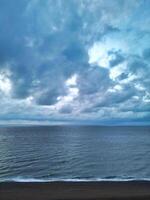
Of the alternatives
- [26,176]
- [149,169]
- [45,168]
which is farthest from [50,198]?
[149,169]

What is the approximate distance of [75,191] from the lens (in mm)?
30031

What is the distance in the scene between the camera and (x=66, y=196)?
2716 centimetres

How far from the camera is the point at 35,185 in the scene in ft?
110

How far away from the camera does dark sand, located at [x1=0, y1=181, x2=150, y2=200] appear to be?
2655cm

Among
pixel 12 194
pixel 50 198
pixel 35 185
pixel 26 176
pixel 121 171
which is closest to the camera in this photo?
pixel 50 198

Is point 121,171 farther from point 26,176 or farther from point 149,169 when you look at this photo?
point 26,176

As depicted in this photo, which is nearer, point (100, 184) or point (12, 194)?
point (12, 194)

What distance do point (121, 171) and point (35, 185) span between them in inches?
873

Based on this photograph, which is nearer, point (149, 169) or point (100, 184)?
point (100, 184)

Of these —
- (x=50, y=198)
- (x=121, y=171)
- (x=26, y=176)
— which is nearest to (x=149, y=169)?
(x=121, y=171)

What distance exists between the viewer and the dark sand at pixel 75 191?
2655 cm

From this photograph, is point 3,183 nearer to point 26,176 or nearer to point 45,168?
point 26,176

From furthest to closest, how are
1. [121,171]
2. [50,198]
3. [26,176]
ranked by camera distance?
1. [121,171]
2. [26,176]
3. [50,198]

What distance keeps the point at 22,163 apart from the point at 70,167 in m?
10.4
